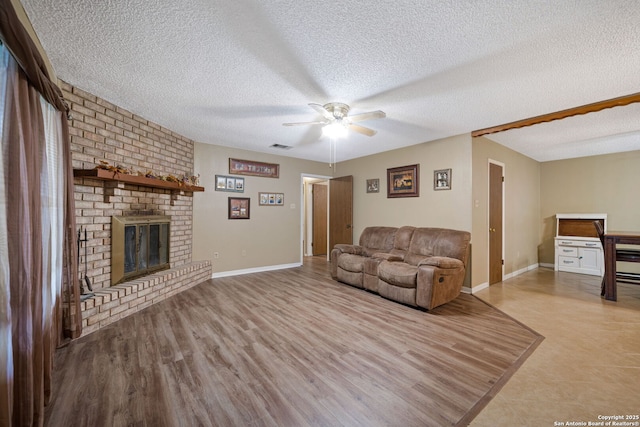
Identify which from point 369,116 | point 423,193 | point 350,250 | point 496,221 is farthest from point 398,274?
point 496,221

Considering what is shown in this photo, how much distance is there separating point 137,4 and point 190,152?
123 inches

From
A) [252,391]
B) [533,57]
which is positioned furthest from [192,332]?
[533,57]

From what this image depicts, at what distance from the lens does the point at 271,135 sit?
416cm

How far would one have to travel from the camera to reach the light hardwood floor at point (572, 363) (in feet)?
5.02

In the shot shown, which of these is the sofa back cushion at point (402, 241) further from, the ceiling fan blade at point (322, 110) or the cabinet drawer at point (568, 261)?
the cabinet drawer at point (568, 261)

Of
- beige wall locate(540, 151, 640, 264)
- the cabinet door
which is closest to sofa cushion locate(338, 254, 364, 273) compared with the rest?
the cabinet door

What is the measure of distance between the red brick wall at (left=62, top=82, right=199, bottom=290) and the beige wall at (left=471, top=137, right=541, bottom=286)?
15.8 feet

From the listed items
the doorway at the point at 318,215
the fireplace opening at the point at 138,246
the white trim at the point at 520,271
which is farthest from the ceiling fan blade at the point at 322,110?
the white trim at the point at 520,271

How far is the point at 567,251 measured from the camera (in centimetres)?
521

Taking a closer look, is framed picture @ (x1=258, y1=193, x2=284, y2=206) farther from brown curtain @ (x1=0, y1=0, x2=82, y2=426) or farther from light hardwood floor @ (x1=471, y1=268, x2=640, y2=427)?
light hardwood floor @ (x1=471, y1=268, x2=640, y2=427)

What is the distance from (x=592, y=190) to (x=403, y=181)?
4.13m

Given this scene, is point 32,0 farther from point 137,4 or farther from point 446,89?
point 446,89

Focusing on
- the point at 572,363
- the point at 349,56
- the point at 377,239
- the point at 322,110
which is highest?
A: the point at 349,56

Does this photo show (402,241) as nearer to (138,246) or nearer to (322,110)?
(322,110)
